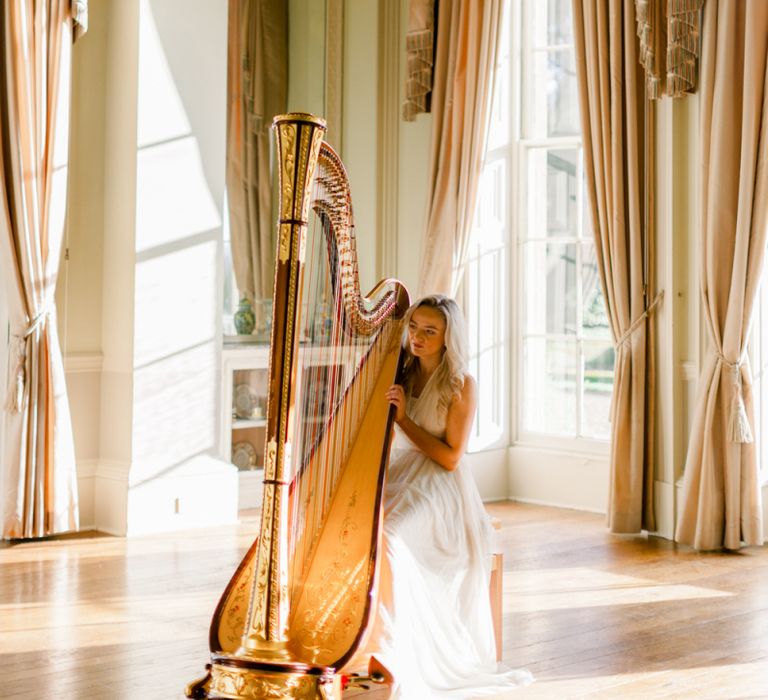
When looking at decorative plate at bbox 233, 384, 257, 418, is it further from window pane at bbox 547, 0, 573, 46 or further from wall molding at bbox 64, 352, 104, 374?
window pane at bbox 547, 0, 573, 46

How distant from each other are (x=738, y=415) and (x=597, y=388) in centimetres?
127

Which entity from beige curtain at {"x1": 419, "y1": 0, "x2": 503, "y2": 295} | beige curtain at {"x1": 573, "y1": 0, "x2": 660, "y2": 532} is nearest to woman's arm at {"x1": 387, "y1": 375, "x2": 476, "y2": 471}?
beige curtain at {"x1": 573, "y1": 0, "x2": 660, "y2": 532}

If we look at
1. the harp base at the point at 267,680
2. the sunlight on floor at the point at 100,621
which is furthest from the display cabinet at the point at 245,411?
the harp base at the point at 267,680

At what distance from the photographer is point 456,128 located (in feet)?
19.8

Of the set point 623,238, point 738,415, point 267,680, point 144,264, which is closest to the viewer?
point 267,680

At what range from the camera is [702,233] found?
512 centimetres

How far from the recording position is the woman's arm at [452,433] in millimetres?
3324

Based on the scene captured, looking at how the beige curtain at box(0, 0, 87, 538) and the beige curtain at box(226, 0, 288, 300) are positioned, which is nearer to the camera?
the beige curtain at box(0, 0, 87, 538)

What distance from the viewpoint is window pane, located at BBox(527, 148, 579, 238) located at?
248 inches

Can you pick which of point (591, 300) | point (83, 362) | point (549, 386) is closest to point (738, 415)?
point (591, 300)

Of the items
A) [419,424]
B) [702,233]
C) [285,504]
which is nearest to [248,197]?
[702,233]

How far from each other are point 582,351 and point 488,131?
4.41 ft

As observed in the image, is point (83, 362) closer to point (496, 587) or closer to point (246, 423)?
point (246, 423)

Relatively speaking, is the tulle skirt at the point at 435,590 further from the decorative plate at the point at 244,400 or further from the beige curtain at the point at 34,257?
the decorative plate at the point at 244,400
